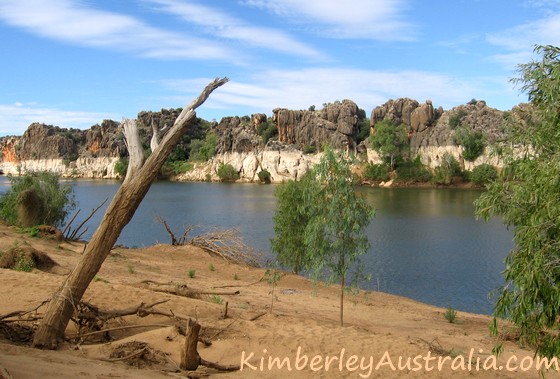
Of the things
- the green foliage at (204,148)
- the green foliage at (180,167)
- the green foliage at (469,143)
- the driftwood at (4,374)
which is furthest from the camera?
the green foliage at (204,148)

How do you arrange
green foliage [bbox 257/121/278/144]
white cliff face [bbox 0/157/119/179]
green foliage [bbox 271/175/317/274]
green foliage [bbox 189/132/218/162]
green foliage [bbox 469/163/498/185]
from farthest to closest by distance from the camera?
white cliff face [bbox 0/157/119/179], green foliage [bbox 189/132/218/162], green foliage [bbox 257/121/278/144], green foliage [bbox 469/163/498/185], green foliage [bbox 271/175/317/274]

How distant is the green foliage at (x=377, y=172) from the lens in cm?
9831

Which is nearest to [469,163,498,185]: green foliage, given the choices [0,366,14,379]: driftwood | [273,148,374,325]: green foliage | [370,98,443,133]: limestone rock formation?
[370,98,443,133]: limestone rock formation

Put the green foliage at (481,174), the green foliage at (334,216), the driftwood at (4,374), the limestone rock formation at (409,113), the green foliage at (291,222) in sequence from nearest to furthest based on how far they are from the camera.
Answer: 1. the driftwood at (4,374)
2. the green foliage at (334,216)
3. the green foliage at (291,222)
4. the green foliage at (481,174)
5. the limestone rock formation at (409,113)

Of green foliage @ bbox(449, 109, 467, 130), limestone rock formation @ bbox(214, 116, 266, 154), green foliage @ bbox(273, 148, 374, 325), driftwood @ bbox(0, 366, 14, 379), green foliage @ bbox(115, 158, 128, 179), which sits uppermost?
green foliage @ bbox(449, 109, 467, 130)

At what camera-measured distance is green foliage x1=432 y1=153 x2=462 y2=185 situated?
9221 centimetres

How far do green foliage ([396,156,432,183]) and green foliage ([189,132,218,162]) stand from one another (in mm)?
49846

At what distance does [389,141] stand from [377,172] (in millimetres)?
6898

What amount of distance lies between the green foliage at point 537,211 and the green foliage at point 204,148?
123906 millimetres

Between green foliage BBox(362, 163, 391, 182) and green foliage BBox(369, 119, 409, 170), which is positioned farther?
green foliage BBox(369, 119, 409, 170)

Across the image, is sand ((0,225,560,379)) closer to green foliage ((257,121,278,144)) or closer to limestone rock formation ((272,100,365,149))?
limestone rock formation ((272,100,365,149))

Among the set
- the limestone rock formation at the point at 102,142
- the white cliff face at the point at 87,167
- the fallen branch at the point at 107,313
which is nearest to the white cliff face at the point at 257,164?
the white cliff face at the point at 87,167

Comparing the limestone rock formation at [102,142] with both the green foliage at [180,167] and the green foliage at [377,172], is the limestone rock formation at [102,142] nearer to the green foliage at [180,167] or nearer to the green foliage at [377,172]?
the green foliage at [180,167]

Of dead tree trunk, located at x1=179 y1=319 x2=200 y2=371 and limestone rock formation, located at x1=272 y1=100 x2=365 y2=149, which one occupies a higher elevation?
limestone rock formation, located at x1=272 y1=100 x2=365 y2=149
